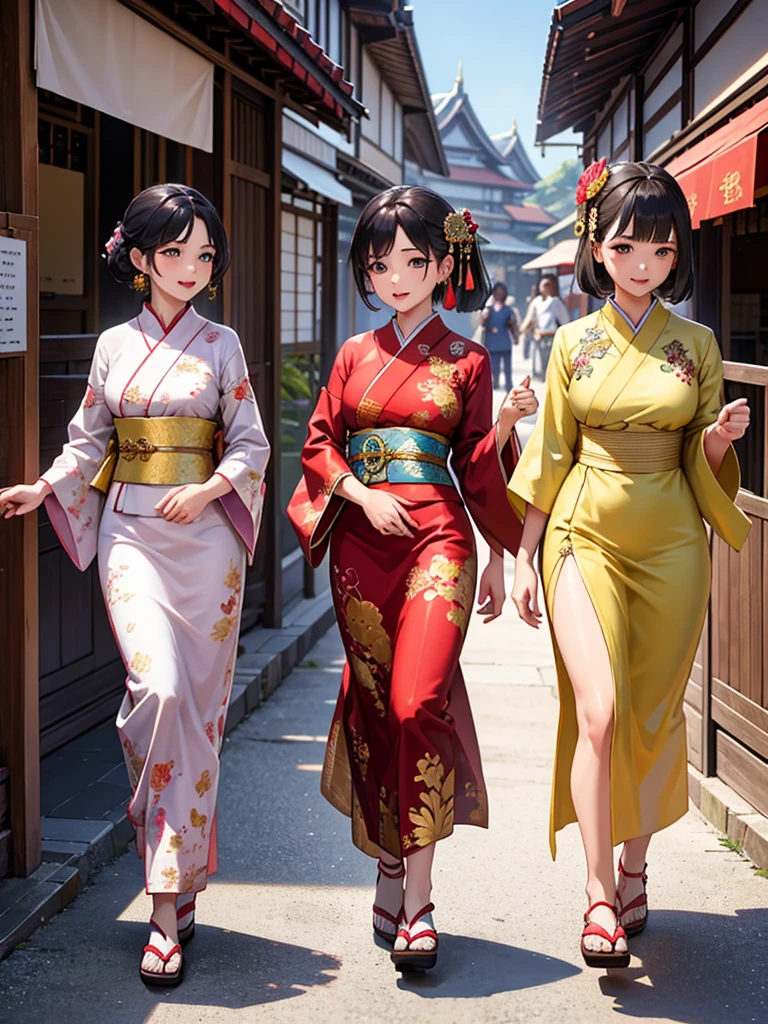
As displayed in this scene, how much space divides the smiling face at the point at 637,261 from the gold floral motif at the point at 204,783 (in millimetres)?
1949

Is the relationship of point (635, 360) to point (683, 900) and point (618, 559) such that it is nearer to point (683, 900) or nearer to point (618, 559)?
point (618, 559)

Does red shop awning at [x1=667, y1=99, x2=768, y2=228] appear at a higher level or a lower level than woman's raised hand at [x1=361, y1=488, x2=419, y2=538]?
higher

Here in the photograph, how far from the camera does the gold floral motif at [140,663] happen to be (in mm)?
3896

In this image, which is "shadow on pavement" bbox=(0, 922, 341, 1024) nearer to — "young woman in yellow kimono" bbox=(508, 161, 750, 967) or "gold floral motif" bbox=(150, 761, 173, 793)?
"gold floral motif" bbox=(150, 761, 173, 793)

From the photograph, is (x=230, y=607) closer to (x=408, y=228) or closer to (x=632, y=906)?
(x=408, y=228)

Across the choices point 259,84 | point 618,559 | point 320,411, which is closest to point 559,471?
point 618,559

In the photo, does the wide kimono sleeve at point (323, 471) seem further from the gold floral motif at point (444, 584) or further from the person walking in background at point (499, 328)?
the person walking in background at point (499, 328)

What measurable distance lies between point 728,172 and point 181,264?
2.26 metres

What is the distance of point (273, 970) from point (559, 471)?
175cm

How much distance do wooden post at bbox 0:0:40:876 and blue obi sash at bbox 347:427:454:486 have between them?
112 cm

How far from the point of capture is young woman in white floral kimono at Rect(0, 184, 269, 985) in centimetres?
390

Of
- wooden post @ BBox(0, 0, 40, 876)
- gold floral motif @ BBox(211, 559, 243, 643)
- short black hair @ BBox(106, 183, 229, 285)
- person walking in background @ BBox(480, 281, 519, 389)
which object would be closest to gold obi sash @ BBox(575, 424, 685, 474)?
gold floral motif @ BBox(211, 559, 243, 643)

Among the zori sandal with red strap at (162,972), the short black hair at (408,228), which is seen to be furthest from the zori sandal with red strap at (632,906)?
the short black hair at (408,228)

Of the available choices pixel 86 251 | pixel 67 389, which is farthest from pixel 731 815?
pixel 86 251
